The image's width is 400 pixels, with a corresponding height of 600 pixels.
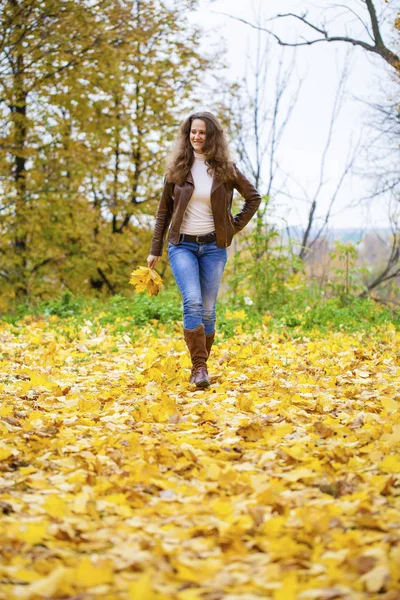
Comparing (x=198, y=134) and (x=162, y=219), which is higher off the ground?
(x=198, y=134)

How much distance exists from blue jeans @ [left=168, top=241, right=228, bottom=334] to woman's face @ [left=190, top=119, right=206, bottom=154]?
73cm

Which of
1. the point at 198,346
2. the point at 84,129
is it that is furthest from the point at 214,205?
the point at 84,129

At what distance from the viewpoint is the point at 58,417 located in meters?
4.08

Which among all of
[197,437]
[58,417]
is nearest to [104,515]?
[197,437]

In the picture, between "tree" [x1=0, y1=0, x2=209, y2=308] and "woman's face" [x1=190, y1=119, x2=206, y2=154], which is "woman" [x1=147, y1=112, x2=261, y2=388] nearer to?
"woman's face" [x1=190, y1=119, x2=206, y2=154]

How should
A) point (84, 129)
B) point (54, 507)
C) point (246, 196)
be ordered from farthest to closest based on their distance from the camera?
point (84, 129) < point (246, 196) < point (54, 507)

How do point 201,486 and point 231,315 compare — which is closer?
point 201,486

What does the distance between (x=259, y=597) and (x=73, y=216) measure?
1241 cm

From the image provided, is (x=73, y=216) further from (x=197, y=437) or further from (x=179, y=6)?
(x=197, y=437)

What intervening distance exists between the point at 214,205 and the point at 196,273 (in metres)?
0.52

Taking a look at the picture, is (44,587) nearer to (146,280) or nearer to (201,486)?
(201,486)

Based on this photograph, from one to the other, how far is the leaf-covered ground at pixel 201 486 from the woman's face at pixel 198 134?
177cm

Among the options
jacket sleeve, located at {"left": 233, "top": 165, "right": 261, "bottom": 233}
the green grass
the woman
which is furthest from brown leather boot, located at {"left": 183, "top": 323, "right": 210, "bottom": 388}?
the green grass

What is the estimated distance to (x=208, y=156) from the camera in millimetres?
4977
